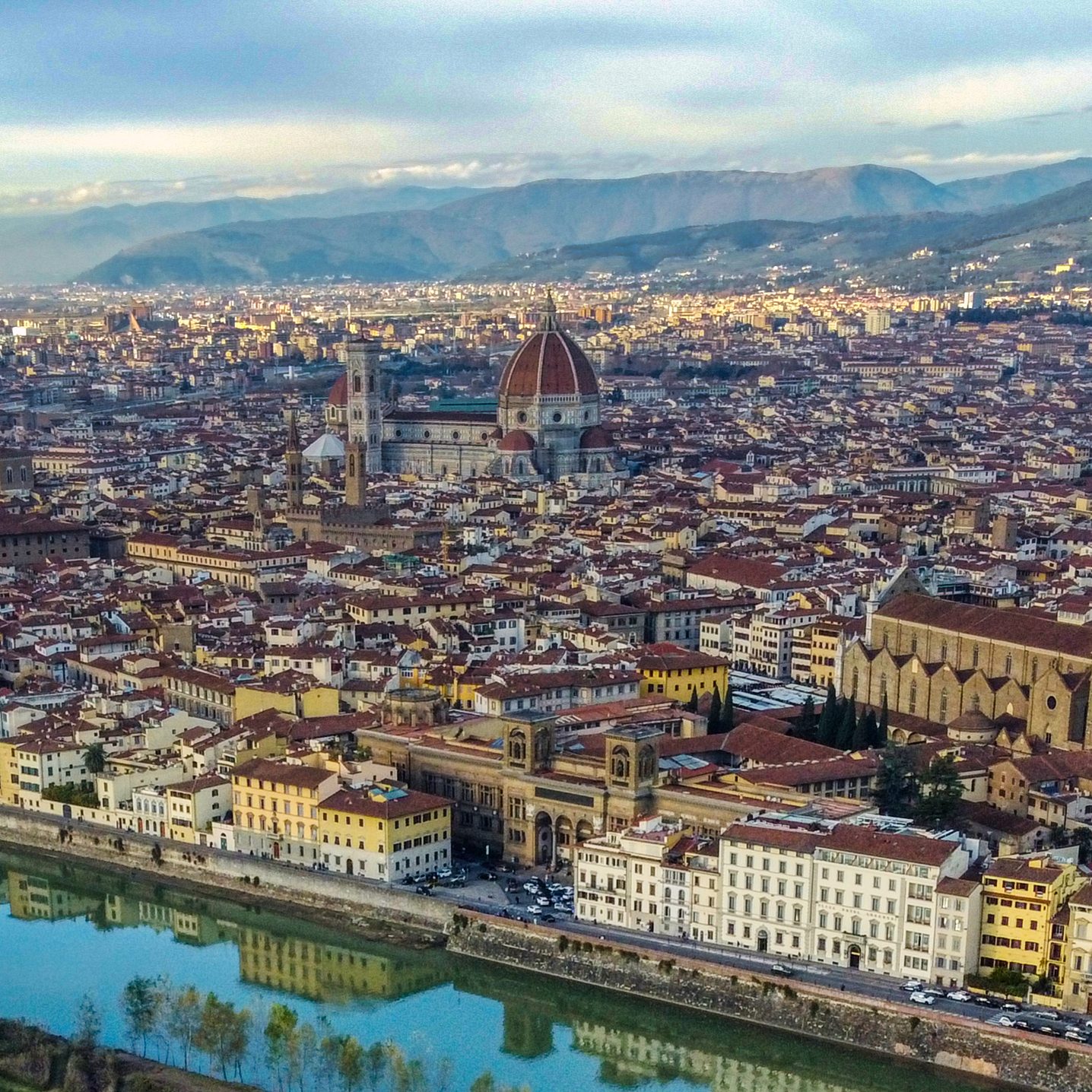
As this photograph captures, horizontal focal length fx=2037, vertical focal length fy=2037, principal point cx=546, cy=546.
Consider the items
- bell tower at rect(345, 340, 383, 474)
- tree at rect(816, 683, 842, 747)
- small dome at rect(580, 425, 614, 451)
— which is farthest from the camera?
bell tower at rect(345, 340, 383, 474)

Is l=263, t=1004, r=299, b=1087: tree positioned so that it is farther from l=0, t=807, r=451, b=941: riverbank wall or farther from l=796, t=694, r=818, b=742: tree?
l=796, t=694, r=818, b=742: tree

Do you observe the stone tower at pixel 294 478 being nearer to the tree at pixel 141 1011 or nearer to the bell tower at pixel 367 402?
the bell tower at pixel 367 402

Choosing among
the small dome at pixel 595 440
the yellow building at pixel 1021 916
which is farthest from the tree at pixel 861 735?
the small dome at pixel 595 440

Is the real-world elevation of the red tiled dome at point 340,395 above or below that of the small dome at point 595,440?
above

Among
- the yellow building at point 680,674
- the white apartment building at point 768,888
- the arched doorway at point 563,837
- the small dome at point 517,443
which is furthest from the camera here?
the small dome at point 517,443

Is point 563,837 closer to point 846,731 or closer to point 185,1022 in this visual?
point 846,731

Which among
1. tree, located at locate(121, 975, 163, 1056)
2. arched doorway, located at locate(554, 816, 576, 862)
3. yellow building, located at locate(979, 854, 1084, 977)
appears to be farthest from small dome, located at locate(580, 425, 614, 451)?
tree, located at locate(121, 975, 163, 1056)

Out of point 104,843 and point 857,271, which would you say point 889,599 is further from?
point 857,271
